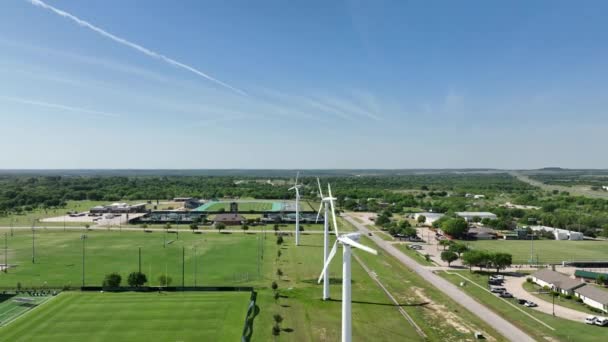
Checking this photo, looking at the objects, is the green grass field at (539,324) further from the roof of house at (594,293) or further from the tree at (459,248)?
the tree at (459,248)

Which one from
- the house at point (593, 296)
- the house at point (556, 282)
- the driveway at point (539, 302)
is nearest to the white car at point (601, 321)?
the driveway at point (539, 302)

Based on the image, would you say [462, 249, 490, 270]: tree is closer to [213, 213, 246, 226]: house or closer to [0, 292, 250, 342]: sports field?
[0, 292, 250, 342]: sports field

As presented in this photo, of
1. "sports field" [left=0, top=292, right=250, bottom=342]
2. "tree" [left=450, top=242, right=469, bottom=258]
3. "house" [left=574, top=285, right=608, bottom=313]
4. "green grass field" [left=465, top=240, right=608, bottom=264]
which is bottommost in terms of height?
"green grass field" [left=465, top=240, right=608, bottom=264]

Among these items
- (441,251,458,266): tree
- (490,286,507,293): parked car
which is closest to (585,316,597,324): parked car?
(490,286,507,293): parked car

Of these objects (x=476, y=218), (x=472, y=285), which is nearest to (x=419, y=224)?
A: (x=476, y=218)

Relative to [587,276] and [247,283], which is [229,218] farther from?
[587,276]
